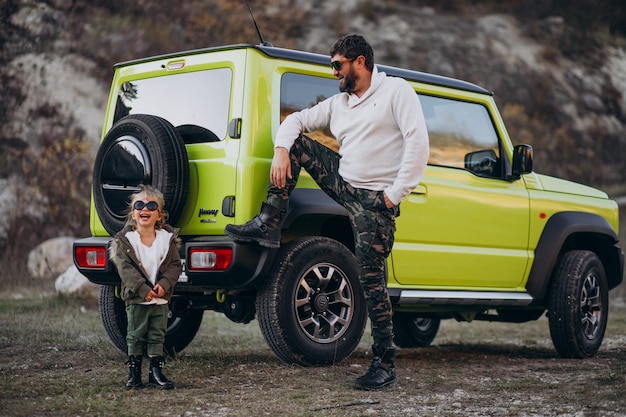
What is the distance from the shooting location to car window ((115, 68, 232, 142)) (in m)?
5.84

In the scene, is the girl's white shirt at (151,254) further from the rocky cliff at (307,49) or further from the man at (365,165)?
the rocky cliff at (307,49)

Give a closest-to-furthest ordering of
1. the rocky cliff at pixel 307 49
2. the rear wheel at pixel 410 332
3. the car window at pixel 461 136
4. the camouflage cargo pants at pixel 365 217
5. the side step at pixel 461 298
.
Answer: the camouflage cargo pants at pixel 365 217
the side step at pixel 461 298
the car window at pixel 461 136
the rear wheel at pixel 410 332
the rocky cliff at pixel 307 49

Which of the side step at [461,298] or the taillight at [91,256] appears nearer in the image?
the taillight at [91,256]

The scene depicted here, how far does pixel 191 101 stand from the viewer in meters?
6.02

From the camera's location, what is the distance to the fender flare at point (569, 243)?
291 inches

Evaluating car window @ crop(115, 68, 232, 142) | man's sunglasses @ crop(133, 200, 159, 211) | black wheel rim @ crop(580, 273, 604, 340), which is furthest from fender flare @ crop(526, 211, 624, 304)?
man's sunglasses @ crop(133, 200, 159, 211)

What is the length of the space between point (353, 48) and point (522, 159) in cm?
231

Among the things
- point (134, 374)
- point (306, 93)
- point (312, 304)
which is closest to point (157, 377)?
point (134, 374)

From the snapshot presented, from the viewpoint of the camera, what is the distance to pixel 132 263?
16.8 feet

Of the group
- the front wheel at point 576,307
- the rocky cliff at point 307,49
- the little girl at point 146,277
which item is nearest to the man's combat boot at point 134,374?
the little girl at point 146,277

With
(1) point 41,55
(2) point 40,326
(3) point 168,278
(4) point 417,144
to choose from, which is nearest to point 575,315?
(4) point 417,144

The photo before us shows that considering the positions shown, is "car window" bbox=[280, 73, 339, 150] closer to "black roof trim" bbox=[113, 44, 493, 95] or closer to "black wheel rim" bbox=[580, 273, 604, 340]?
"black roof trim" bbox=[113, 44, 493, 95]

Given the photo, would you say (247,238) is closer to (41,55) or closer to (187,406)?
(187,406)

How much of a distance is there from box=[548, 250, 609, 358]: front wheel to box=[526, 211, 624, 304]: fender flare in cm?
11
